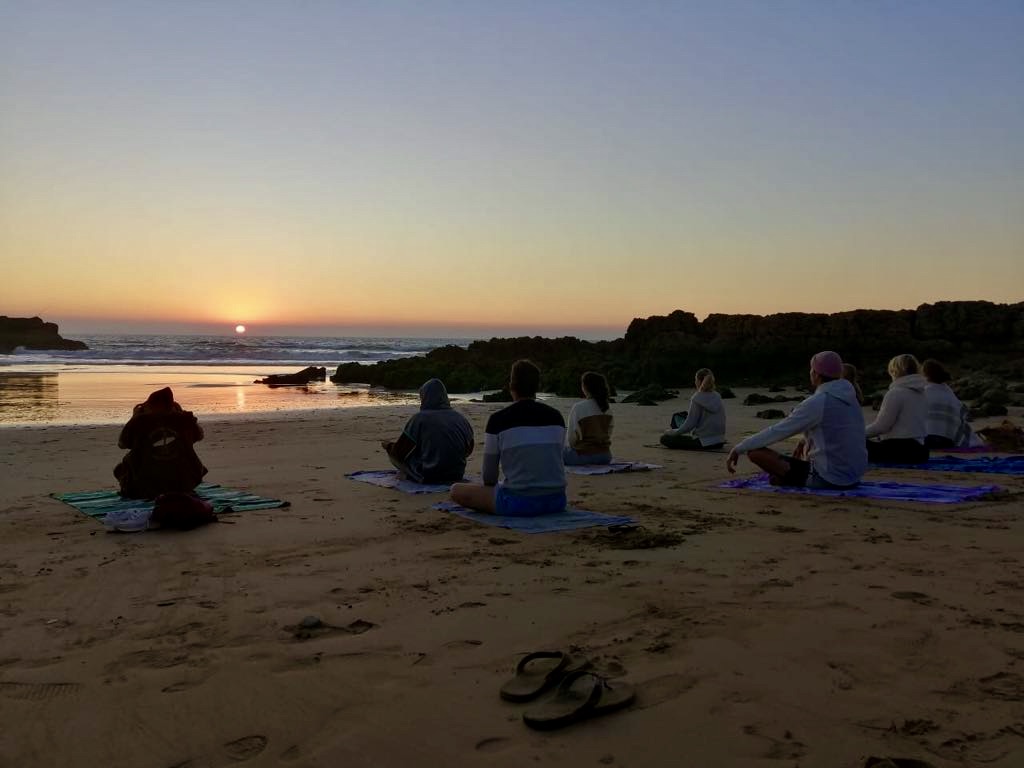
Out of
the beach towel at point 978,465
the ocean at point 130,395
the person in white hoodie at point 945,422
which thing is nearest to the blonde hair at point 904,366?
the beach towel at point 978,465

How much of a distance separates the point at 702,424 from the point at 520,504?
18.7 feet

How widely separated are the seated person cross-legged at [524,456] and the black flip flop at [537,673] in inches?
122

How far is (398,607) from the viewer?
4.45m

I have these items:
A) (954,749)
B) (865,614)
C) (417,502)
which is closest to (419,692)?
(954,749)

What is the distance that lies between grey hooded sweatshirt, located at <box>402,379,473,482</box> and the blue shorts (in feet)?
6.16

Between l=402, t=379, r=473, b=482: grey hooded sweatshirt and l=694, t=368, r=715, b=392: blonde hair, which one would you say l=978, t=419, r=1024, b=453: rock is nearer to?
l=694, t=368, r=715, b=392: blonde hair

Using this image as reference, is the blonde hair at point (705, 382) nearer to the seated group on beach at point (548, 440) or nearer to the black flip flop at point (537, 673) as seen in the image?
the seated group on beach at point (548, 440)

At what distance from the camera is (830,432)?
7930 millimetres

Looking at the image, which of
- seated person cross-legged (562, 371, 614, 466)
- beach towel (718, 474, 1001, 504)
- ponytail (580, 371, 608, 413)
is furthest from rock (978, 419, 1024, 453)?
ponytail (580, 371, 608, 413)

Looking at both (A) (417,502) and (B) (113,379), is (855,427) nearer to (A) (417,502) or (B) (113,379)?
(A) (417,502)

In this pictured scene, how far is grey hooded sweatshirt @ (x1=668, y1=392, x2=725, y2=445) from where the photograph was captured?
11633 millimetres

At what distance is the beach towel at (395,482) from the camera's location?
27.4 ft

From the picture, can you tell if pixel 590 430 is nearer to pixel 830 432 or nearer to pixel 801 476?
pixel 801 476

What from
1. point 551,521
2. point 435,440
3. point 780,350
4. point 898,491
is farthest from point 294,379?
point 898,491
